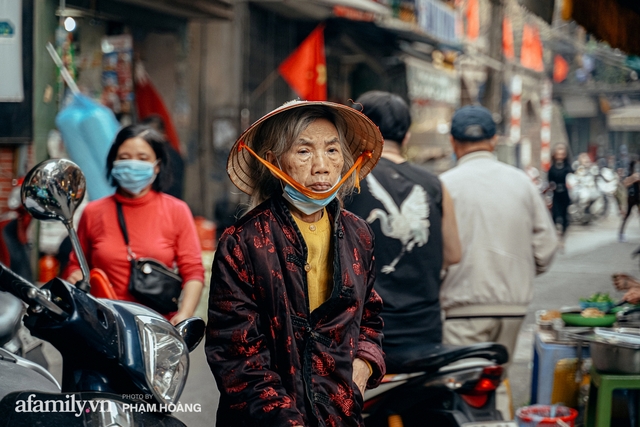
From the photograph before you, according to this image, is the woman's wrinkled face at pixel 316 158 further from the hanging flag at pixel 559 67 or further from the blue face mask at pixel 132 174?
the hanging flag at pixel 559 67

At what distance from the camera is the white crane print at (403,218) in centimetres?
386

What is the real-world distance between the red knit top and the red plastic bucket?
1.85 meters

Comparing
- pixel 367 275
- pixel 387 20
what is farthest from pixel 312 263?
pixel 387 20

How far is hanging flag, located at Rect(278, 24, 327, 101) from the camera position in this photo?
1274 cm

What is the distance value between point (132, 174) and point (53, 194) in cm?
149

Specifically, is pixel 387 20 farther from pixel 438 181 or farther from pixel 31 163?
pixel 438 181

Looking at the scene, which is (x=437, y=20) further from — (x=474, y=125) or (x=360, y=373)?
(x=360, y=373)

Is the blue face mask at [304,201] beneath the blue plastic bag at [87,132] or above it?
beneath

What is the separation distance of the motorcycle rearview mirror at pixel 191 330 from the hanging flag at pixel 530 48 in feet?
95.0

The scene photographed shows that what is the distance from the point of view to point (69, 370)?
2369 millimetres

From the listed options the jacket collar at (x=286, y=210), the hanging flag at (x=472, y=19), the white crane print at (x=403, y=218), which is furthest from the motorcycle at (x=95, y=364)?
the hanging flag at (x=472, y=19)

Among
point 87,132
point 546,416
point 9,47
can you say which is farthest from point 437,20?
point 546,416

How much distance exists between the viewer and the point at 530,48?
30.6 meters

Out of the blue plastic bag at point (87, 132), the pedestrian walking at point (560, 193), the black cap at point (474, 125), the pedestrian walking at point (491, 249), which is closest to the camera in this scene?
the pedestrian walking at point (491, 249)
